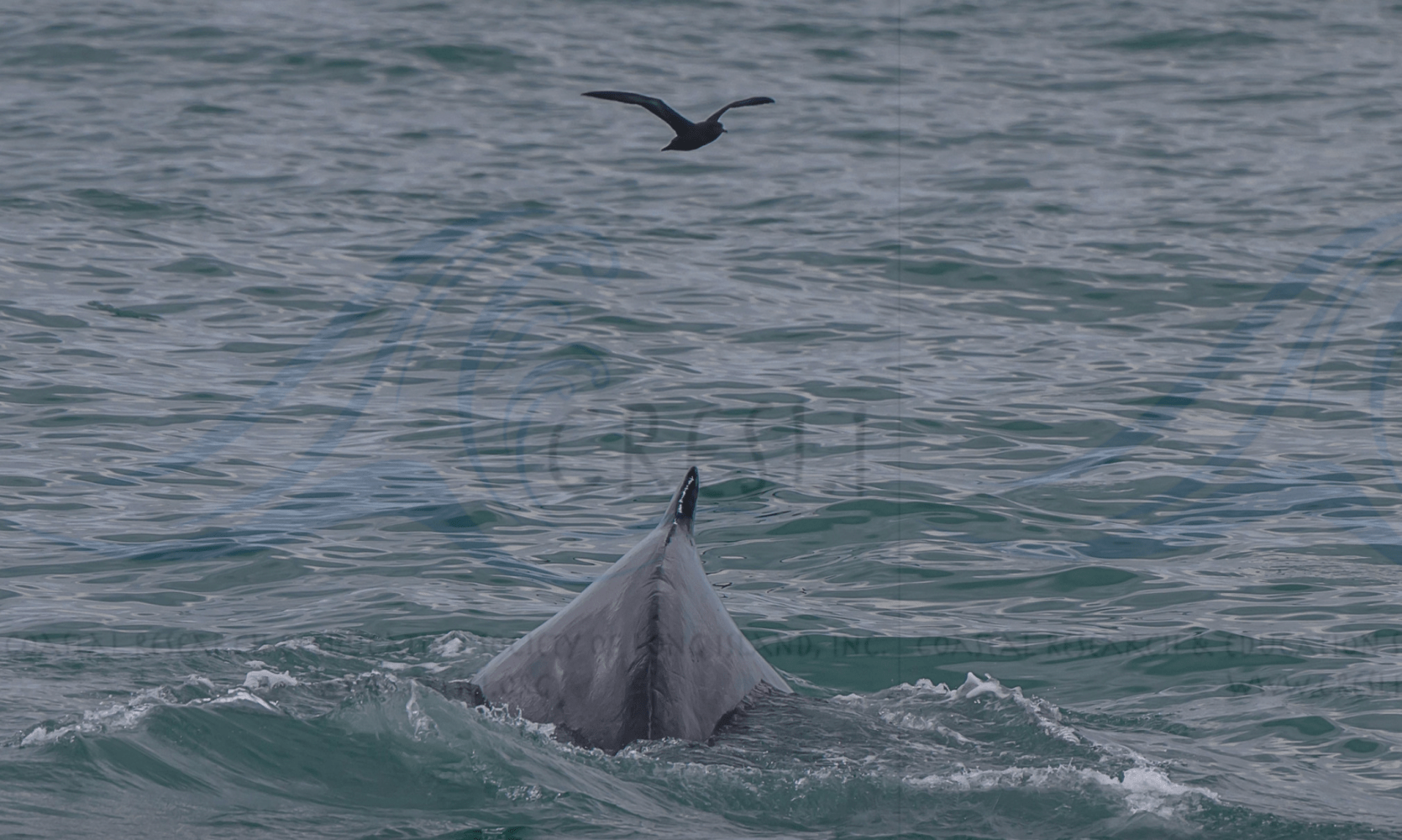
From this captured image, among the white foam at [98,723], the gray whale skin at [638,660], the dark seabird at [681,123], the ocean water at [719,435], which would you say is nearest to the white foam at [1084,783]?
the ocean water at [719,435]

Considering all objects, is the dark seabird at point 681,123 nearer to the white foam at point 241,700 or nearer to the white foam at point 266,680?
the white foam at point 266,680

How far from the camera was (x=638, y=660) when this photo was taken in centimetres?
550

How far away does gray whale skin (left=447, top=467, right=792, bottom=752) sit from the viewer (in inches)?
216

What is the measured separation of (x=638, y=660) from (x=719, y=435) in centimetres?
696

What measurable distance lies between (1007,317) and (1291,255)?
4087 millimetres

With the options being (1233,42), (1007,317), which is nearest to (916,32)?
(1233,42)

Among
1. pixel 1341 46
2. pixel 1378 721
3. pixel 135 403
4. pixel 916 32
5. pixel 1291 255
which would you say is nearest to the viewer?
pixel 1378 721

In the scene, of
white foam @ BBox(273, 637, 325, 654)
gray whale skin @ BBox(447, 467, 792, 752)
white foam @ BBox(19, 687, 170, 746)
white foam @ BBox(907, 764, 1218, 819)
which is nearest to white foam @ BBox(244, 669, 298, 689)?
white foam @ BBox(19, 687, 170, 746)

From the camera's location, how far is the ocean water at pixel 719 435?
6109 mm

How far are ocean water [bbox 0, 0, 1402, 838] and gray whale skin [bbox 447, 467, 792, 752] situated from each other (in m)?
0.12

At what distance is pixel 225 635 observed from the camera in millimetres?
8250

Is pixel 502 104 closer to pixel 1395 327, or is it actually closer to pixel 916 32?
pixel 916 32

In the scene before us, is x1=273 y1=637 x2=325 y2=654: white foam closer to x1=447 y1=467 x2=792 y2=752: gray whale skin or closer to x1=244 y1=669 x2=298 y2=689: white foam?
x1=244 y1=669 x2=298 y2=689: white foam

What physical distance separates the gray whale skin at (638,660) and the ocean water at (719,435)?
0.12 m
